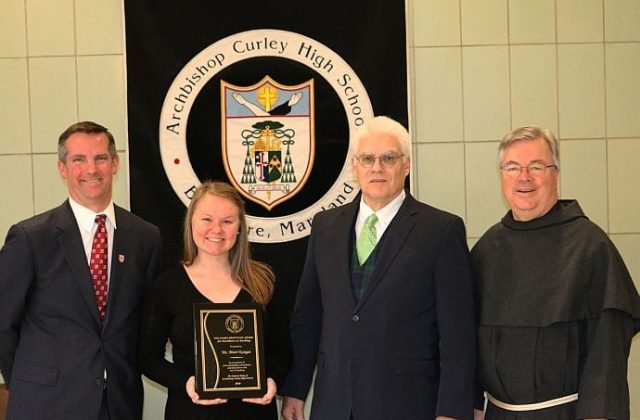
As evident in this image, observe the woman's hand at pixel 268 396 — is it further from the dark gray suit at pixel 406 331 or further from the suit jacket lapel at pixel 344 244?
the suit jacket lapel at pixel 344 244

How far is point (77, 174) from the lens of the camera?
321 centimetres

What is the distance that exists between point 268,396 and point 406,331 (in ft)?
1.82

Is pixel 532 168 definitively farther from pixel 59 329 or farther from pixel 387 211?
pixel 59 329

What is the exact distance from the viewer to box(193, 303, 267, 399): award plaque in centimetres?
304

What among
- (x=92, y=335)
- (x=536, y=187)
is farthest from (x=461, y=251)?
(x=92, y=335)

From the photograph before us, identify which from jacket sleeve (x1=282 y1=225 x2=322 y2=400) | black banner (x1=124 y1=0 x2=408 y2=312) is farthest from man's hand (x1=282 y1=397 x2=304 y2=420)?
black banner (x1=124 y1=0 x2=408 y2=312)

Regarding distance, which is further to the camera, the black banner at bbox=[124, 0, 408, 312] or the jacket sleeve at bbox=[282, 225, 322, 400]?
the black banner at bbox=[124, 0, 408, 312]

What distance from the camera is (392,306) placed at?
118 inches

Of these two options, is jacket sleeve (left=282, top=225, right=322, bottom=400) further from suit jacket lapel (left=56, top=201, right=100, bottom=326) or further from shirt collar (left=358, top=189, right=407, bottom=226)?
suit jacket lapel (left=56, top=201, right=100, bottom=326)

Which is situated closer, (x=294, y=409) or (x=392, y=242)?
(x=392, y=242)

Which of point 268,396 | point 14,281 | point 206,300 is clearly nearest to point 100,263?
point 14,281

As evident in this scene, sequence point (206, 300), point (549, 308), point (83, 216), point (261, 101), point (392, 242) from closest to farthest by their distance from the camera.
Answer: point (549, 308), point (392, 242), point (206, 300), point (83, 216), point (261, 101)

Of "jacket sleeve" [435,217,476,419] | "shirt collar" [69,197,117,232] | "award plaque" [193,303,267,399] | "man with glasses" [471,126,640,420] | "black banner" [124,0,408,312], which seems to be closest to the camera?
"man with glasses" [471,126,640,420]

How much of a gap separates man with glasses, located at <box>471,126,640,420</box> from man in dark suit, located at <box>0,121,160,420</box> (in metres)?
1.30
